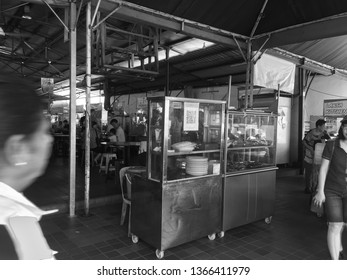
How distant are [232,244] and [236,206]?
59cm

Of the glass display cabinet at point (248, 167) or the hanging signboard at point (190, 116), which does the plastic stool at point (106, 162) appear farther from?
the hanging signboard at point (190, 116)

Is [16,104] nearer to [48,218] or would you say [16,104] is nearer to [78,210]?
[48,218]

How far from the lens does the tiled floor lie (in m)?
3.61

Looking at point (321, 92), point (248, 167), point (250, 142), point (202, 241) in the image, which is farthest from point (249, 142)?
point (321, 92)

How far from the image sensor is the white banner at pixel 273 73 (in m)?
6.63

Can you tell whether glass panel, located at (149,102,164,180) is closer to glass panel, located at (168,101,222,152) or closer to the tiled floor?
glass panel, located at (168,101,222,152)

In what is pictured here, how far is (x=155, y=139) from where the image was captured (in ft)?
12.3

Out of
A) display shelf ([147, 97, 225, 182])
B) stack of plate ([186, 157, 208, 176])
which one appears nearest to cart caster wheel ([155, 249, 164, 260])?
display shelf ([147, 97, 225, 182])

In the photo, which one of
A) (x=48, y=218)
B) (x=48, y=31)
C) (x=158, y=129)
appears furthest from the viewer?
(x=48, y=31)

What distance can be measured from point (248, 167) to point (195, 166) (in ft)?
3.97

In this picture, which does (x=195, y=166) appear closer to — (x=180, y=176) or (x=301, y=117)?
(x=180, y=176)

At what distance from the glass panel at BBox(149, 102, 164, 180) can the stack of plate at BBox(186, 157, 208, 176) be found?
45 cm

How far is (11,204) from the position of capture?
753 millimetres

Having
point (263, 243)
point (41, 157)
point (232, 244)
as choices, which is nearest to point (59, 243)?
point (232, 244)
